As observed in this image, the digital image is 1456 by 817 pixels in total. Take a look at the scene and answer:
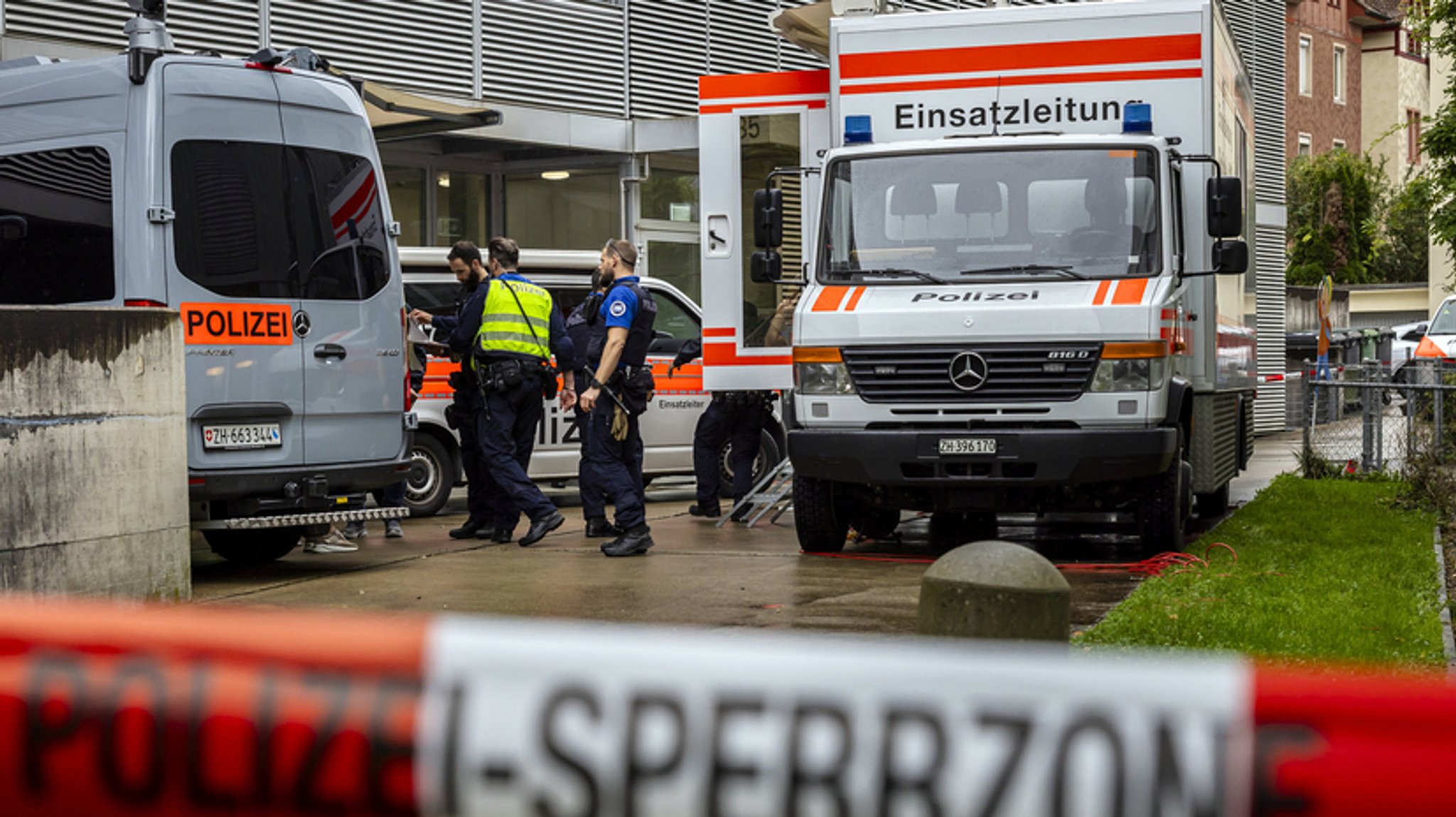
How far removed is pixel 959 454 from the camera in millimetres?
9992

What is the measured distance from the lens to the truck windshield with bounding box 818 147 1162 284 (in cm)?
1023

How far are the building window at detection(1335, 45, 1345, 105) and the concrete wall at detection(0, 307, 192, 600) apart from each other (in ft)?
185

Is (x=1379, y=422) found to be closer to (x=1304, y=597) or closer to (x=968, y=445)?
(x=968, y=445)

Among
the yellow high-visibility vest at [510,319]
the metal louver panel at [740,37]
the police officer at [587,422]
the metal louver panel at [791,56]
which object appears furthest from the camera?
the metal louver panel at [791,56]

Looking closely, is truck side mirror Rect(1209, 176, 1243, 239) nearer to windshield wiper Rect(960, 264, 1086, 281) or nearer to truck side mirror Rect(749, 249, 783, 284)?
windshield wiper Rect(960, 264, 1086, 281)

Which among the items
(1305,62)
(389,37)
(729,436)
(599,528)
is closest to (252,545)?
(599,528)

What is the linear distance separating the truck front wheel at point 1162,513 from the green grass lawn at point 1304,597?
0.22m

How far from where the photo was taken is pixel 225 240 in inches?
375

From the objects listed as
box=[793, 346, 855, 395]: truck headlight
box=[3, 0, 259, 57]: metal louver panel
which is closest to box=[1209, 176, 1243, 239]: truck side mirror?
box=[793, 346, 855, 395]: truck headlight

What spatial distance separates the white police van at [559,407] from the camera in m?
13.4

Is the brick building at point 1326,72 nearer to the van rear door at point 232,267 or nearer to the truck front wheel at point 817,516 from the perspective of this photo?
the truck front wheel at point 817,516

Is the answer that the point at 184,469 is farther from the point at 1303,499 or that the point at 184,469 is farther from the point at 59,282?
the point at 1303,499

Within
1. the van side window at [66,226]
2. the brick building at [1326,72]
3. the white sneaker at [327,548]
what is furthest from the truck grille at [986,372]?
the brick building at [1326,72]

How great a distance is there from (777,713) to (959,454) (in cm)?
817
